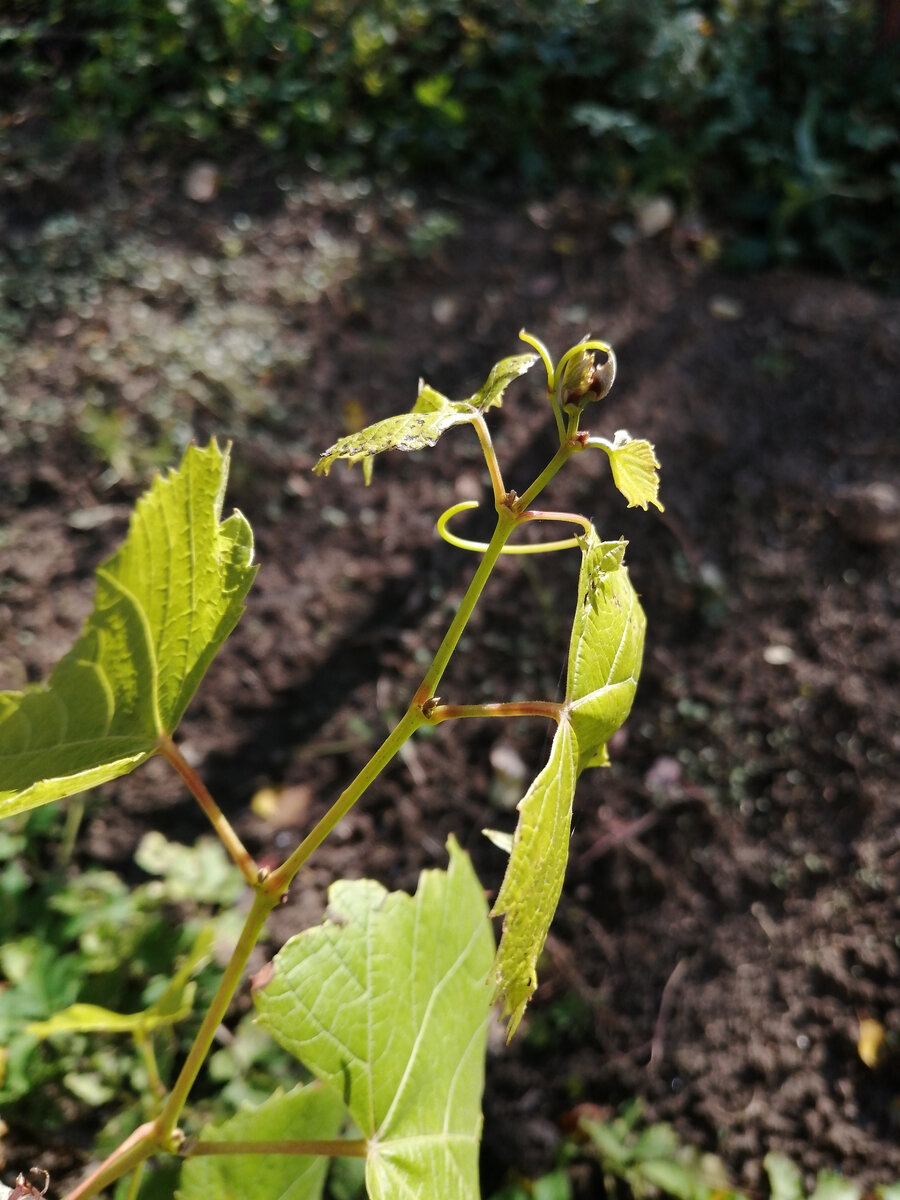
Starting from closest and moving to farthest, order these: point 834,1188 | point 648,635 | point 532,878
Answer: point 532,878, point 834,1188, point 648,635

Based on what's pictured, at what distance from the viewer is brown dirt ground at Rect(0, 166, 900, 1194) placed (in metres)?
1.65

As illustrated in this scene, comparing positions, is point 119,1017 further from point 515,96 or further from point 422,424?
point 515,96

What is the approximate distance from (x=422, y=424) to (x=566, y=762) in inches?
11.6

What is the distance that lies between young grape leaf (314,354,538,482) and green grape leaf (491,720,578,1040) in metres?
0.26

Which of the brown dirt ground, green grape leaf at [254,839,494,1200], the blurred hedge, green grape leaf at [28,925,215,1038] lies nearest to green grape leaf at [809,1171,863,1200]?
the brown dirt ground

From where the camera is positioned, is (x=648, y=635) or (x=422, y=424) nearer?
(x=422, y=424)

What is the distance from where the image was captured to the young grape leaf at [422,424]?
0.64 m

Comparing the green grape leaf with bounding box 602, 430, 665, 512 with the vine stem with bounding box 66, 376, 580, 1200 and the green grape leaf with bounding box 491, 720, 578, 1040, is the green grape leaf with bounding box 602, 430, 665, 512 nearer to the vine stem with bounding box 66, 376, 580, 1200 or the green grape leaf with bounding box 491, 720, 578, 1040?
the vine stem with bounding box 66, 376, 580, 1200

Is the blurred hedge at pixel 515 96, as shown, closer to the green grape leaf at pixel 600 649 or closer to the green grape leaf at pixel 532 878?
the green grape leaf at pixel 600 649

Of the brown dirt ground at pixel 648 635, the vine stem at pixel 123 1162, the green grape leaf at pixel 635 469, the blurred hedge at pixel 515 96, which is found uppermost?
the green grape leaf at pixel 635 469

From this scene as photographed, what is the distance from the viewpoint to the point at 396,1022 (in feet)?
3.25

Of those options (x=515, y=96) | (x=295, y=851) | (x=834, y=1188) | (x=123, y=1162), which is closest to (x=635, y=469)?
(x=295, y=851)

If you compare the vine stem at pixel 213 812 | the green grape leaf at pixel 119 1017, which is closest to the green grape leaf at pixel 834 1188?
the green grape leaf at pixel 119 1017

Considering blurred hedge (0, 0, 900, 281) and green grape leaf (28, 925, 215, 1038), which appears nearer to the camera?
green grape leaf (28, 925, 215, 1038)
